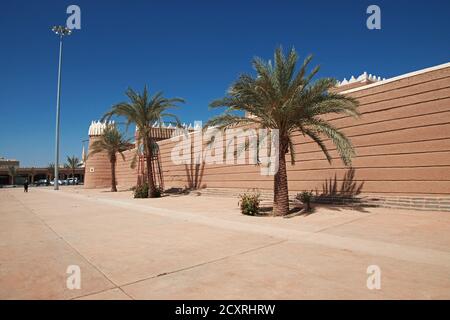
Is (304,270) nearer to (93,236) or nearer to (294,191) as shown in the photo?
(93,236)

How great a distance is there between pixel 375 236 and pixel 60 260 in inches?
268

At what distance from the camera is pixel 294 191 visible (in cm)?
1709

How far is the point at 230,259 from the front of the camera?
5.44 meters

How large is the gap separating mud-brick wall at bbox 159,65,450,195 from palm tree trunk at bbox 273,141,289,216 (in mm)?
4490

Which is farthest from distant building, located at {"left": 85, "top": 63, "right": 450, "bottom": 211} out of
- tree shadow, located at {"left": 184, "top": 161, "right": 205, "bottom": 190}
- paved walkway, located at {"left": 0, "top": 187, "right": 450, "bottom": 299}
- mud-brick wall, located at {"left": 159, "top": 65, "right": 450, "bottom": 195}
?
tree shadow, located at {"left": 184, "top": 161, "right": 205, "bottom": 190}

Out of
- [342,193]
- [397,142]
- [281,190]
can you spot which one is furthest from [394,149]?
[281,190]

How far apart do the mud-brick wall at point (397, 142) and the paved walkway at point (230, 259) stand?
9.67 feet

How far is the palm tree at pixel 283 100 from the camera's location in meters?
11.1

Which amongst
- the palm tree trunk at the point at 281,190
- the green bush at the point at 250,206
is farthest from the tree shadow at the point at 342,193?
the green bush at the point at 250,206

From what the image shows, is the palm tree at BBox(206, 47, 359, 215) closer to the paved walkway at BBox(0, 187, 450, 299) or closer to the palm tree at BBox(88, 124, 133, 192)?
the paved walkway at BBox(0, 187, 450, 299)

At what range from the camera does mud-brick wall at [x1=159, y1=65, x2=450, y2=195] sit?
38.4ft

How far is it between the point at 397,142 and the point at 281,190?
557cm

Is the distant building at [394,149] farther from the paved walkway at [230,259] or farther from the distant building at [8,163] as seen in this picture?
the distant building at [8,163]
